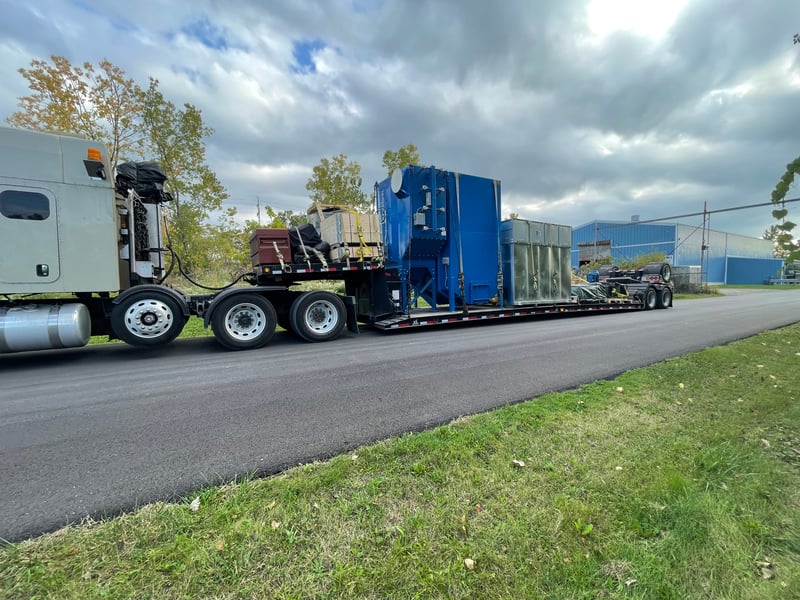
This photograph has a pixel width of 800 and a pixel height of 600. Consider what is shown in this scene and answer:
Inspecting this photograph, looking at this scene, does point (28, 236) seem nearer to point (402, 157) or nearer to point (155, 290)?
point (155, 290)

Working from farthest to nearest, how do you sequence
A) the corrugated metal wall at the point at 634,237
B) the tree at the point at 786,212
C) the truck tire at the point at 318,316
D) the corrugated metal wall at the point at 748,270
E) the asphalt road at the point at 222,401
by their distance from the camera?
the corrugated metal wall at the point at 748,270, the corrugated metal wall at the point at 634,237, the truck tire at the point at 318,316, the tree at the point at 786,212, the asphalt road at the point at 222,401

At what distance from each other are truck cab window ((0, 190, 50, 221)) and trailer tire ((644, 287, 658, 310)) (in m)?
18.3

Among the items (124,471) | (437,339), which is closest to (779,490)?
(124,471)

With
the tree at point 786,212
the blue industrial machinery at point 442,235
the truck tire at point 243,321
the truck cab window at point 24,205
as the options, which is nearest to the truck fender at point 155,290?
the truck tire at point 243,321

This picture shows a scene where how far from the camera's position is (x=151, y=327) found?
6.09m

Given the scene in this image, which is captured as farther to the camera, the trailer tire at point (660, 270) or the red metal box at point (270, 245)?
the trailer tire at point (660, 270)

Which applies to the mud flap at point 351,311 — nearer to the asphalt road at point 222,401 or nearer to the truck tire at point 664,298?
the asphalt road at point 222,401

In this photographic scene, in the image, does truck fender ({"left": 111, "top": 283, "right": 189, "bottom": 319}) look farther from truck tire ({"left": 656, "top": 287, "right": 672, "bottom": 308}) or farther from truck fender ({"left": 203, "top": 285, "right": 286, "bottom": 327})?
truck tire ({"left": 656, "top": 287, "right": 672, "bottom": 308})

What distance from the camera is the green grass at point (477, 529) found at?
1.57m

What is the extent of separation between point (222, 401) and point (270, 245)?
417 cm

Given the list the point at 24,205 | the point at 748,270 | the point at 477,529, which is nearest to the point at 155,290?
the point at 24,205

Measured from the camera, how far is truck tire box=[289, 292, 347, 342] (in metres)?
7.37

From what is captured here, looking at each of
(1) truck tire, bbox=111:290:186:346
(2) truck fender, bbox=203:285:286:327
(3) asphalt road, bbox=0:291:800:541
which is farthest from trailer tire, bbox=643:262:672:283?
(1) truck tire, bbox=111:290:186:346

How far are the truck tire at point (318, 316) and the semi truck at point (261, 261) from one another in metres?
0.02
